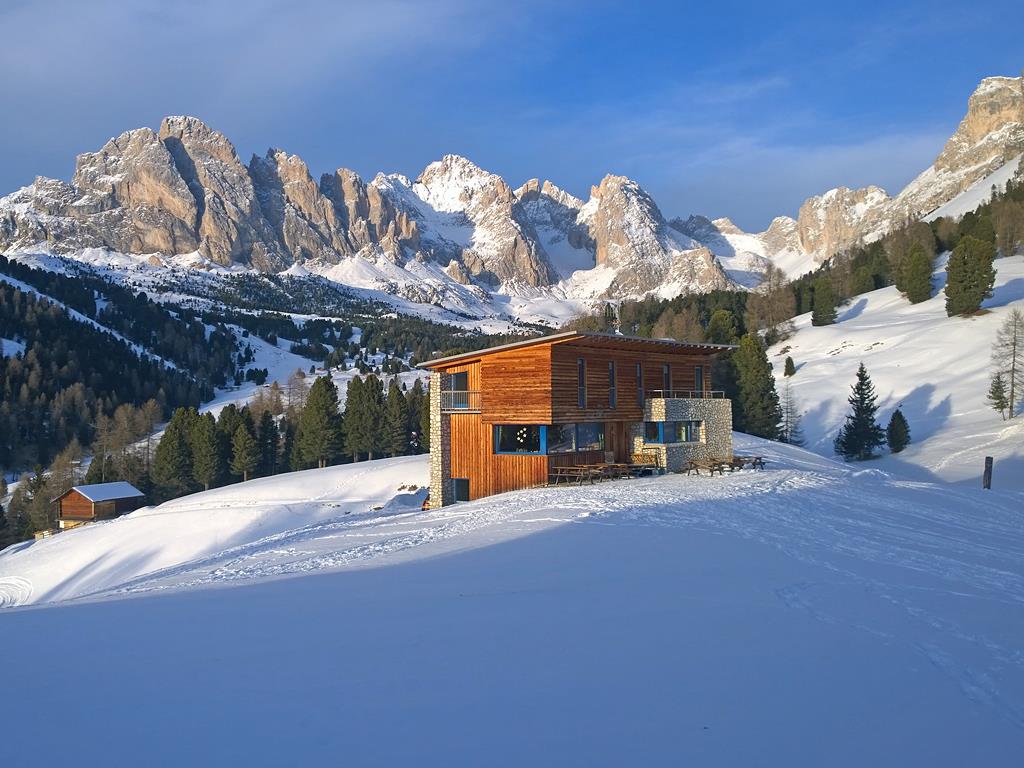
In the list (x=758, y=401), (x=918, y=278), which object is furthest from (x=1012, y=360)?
(x=918, y=278)

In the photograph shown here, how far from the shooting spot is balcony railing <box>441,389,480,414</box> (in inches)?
1125

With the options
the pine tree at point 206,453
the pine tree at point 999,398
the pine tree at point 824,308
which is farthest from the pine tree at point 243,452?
the pine tree at point 824,308

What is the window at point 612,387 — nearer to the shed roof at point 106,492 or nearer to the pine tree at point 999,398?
the pine tree at point 999,398

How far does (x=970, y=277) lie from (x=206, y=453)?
210 feet

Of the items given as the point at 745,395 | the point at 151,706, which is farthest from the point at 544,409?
the point at 745,395

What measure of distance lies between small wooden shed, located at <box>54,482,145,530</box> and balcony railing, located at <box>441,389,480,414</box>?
1216 inches

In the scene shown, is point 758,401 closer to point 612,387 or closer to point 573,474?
point 612,387

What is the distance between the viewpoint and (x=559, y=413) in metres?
25.7

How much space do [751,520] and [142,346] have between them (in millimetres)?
139458

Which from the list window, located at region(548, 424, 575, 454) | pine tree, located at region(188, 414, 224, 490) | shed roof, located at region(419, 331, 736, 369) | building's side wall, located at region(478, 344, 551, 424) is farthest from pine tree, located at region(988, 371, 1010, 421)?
pine tree, located at region(188, 414, 224, 490)

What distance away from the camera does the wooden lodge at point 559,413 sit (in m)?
26.2

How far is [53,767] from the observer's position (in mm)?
4645

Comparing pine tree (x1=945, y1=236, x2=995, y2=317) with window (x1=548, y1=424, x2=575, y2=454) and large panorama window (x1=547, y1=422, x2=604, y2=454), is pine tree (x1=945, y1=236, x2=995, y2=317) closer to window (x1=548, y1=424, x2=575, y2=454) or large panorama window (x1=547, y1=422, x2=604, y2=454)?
large panorama window (x1=547, y1=422, x2=604, y2=454)

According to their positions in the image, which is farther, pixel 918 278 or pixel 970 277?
pixel 918 278
